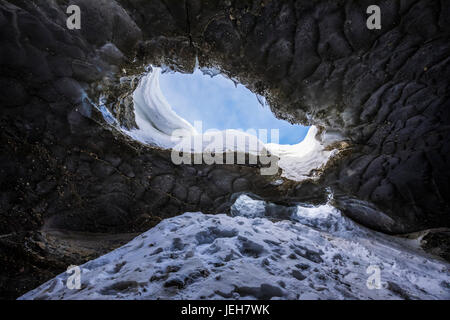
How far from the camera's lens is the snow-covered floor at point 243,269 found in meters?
1.51

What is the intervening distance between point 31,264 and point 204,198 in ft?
9.01

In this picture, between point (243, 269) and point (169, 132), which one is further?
point (169, 132)

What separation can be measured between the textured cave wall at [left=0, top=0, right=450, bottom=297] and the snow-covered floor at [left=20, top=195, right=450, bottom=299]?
1.27 m

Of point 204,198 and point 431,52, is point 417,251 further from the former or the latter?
point 204,198

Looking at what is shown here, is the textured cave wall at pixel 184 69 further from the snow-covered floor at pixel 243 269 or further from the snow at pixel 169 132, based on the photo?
the snow-covered floor at pixel 243 269

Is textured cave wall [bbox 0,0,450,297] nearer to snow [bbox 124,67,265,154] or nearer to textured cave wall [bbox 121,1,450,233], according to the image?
textured cave wall [bbox 121,1,450,233]

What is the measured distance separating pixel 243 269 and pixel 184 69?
3211 millimetres

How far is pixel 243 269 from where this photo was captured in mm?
1687

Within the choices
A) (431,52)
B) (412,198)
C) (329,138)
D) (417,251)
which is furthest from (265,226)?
(431,52)

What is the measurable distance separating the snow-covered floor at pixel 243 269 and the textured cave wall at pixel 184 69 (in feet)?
4.16

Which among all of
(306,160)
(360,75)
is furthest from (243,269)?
(306,160)

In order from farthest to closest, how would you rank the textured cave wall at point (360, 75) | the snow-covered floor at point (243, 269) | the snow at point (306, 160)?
the snow at point (306, 160), the textured cave wall at point (360, 75), the snow-covered floor at point (243, 269)

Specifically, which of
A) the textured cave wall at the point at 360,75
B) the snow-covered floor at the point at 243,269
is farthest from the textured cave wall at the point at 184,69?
the snow-covered floor at the point at 243,269

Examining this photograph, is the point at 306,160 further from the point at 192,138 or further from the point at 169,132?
the point at 169,132
